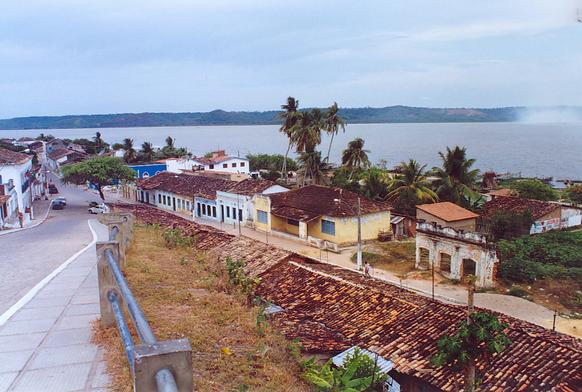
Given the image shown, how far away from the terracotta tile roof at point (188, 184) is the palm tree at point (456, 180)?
725 inches

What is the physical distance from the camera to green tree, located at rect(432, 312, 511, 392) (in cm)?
706

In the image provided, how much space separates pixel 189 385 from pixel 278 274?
14326mm

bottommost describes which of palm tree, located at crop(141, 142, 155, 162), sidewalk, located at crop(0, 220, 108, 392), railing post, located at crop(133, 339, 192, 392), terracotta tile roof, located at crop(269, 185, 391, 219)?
terracotta tile roof, located at crop(269, 185, 391, 219)

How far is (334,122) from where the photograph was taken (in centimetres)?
5372

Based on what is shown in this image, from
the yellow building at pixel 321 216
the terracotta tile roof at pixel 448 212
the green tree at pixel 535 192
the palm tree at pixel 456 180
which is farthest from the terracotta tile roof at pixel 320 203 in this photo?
the green tree at pixel 535 192

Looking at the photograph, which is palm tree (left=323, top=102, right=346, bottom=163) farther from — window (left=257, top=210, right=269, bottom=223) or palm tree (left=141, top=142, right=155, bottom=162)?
palm tree (left=141, top=142, right=155, bottom=162)

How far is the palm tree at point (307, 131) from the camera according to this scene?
51.5 meters

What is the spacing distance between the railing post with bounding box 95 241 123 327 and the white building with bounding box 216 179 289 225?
35392 millimetres

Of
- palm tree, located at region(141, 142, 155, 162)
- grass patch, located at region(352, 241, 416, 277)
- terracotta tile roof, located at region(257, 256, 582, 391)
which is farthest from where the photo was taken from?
palm tree, located at region(141, 142, 155, 162)

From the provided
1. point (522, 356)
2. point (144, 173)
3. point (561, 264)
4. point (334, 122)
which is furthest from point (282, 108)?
point (522, 356)

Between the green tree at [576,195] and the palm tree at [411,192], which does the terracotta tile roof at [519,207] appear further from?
the green tree at [576,195]

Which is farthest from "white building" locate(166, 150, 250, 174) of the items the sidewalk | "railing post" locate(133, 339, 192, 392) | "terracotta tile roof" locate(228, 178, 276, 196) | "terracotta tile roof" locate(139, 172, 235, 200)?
"railing post" locate(133, 339, 192, 392)

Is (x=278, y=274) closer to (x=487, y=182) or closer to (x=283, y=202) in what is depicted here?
(x=283, y=202)

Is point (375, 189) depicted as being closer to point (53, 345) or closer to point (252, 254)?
point (252, 254)
